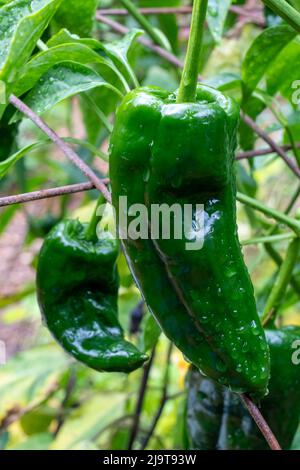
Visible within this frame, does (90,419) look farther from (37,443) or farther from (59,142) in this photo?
(59,142)

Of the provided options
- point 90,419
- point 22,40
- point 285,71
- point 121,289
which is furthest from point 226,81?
point 90,419

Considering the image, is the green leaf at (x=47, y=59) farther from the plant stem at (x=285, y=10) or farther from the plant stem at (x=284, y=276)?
the plant stem at (x=284, y=276)

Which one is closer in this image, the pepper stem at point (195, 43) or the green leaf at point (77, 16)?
the pepper stem at point (195, 43)

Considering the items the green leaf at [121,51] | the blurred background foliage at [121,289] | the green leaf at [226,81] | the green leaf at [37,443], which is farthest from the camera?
the green leaf at [37,443]

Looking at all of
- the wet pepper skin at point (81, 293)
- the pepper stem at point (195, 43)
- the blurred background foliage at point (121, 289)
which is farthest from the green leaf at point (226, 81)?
the pepper stem at point (195, 43)

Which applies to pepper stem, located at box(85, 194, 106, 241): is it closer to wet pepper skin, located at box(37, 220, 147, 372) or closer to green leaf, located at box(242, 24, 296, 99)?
wet pepper skin, located at box(37, 220, 147, 372)
